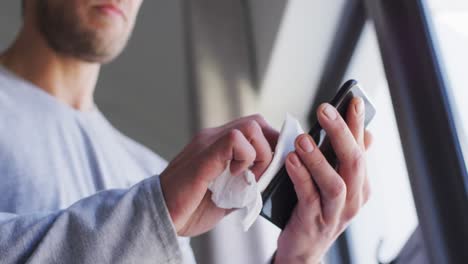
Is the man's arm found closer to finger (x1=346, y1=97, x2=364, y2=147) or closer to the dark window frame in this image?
finger (x1=346, y1=97, x2=364, y2=147)

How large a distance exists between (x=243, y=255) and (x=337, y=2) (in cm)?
56

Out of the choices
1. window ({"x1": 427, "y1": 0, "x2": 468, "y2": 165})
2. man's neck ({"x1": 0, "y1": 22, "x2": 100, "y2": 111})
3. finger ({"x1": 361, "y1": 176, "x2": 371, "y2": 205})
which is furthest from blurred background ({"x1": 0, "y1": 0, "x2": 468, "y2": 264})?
man's neck ({"x1": 0, "y1": 22, "x2": 100, "y2": 111})

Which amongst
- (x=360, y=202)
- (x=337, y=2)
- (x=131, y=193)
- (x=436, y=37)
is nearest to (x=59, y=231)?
(x=131, y=193)

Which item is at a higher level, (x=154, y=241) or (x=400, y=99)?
(x=400, y=99)

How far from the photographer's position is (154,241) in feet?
1.33

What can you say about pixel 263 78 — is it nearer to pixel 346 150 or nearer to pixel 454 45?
pixel 454 45

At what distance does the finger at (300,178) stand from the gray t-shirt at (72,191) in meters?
0.12

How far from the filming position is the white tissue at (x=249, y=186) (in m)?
0.45

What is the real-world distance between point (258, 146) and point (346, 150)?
0.09 metres

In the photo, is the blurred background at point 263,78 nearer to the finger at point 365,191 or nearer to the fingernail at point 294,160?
the finger at point 365,191

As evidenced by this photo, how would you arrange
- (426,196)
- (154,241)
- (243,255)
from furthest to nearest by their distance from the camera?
(243,255) < (426,196) < (154,241)

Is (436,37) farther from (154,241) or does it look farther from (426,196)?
(154,241)

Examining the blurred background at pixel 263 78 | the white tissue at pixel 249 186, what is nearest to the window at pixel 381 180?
the blurred background at pixel 263 78

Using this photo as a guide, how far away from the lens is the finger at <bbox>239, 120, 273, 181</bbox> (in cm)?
48
